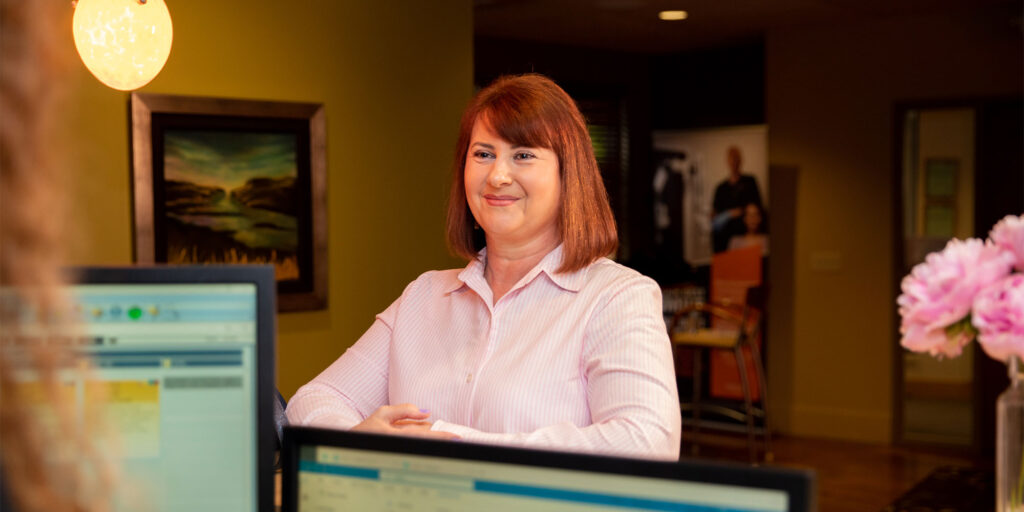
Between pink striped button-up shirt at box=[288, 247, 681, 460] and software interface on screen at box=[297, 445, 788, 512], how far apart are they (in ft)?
1.94

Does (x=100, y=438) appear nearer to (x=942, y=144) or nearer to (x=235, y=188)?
(x=235, y=188)

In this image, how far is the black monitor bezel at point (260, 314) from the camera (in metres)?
0.75

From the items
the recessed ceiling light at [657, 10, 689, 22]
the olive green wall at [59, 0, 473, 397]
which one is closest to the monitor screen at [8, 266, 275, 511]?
the olive green wall at [59, 0, 473, 397]

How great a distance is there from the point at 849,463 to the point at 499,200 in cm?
505

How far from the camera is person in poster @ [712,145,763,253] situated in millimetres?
7250

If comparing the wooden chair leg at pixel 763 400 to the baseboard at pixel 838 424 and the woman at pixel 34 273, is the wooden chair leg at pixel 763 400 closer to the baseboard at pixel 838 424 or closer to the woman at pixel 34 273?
the baseboard at pixel 838 424

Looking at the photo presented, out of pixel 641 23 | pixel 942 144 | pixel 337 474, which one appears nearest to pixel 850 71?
pixel 942 144

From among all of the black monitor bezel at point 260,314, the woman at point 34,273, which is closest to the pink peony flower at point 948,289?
the black monitor bezel at point 260,314

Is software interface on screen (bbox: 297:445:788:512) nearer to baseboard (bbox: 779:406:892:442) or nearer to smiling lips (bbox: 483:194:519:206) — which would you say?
smiling lips (bbox: 483:194:519:206)

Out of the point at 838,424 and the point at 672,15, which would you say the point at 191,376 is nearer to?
the point at 672,15

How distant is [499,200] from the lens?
1.71m

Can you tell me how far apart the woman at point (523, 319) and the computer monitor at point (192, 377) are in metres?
0.68

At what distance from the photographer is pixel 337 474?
804 mm

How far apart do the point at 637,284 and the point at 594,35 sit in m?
5.74
